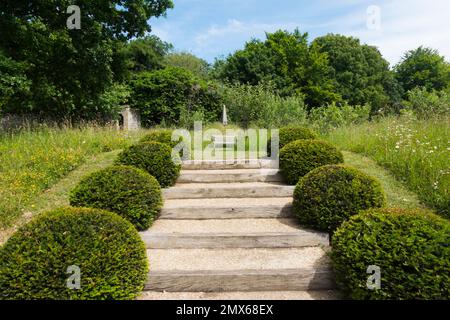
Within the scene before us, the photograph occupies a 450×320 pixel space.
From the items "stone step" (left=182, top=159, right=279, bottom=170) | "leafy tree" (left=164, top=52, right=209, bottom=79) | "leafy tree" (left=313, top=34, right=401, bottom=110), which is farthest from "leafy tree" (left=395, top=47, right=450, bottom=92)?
"stone step" (left=182, top=159, right=279, bottom=170)

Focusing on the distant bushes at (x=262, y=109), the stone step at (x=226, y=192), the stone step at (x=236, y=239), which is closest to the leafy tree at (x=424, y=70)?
the distant bushes at (x=262, y=109)

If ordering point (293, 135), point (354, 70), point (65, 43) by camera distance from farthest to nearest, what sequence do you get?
point (354, 70), point (65, 43), point (293, 135)

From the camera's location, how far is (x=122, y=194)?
11.8 feet

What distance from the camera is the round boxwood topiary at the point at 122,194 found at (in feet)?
11.7

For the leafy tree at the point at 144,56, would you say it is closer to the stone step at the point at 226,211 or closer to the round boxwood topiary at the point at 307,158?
the round boxwood topiary at the point at 307,158

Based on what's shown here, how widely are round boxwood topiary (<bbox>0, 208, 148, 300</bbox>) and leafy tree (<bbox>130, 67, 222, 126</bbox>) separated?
1405 centimetres

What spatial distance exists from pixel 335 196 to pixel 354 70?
31133 millimetres

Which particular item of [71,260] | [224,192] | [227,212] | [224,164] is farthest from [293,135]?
[71,260]

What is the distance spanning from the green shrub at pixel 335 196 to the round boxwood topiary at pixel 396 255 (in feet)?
2.22

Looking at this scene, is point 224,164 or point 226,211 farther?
point 224,164

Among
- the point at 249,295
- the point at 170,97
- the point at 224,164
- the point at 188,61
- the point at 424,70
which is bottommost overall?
the point at 249,295

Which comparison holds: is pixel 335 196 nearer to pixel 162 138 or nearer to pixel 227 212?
pixel 227 212

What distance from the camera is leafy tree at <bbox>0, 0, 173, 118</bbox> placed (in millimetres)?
9328
